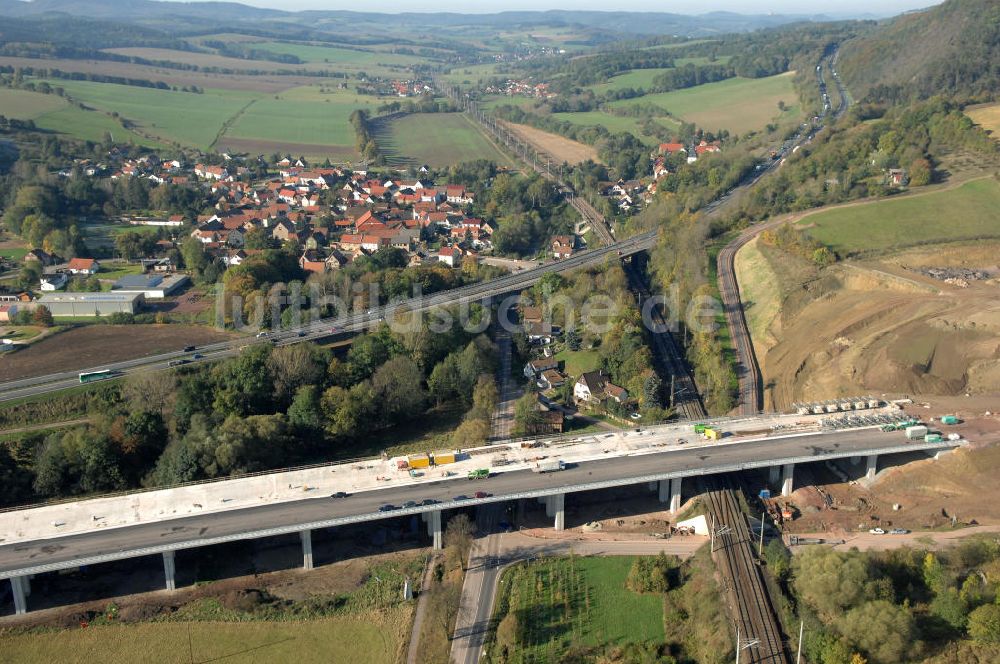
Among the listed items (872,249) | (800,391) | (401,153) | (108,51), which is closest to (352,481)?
(800,391)

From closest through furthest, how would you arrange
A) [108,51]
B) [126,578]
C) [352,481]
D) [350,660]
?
[350,660], [126,578], [352,481], [108,51]

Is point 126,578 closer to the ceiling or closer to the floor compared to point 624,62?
closer to the floor

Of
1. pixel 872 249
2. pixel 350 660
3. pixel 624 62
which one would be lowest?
pixel 350 660

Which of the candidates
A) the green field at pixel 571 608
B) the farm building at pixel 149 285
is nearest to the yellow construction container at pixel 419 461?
the green field at pixel 571 608

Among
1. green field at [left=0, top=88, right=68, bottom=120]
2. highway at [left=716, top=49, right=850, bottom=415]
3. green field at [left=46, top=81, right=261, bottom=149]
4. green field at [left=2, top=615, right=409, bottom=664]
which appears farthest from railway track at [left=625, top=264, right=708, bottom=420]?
green field at [left=0, top=88, right=68, bottom=120]

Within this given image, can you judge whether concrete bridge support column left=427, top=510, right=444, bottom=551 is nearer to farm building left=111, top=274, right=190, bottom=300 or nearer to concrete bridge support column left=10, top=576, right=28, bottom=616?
concrete bridge support column left=10, top=576, right=28, bottom=616

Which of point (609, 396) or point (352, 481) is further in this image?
point (609, 396)

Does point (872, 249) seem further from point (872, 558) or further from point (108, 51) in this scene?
point (108, 51)
